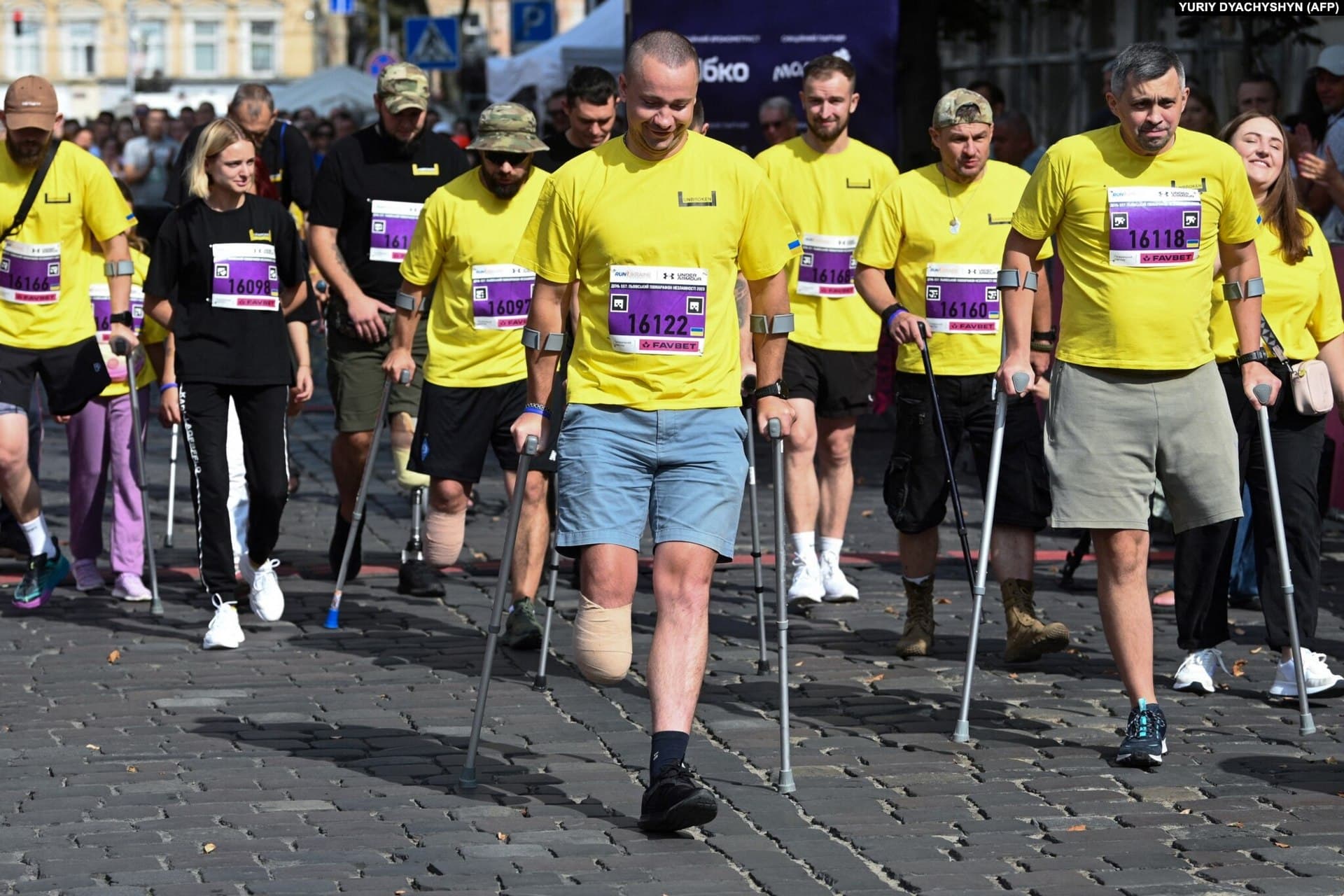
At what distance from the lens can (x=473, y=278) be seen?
30.1 feet

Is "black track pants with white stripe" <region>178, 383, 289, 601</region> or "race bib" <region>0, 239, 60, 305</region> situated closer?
"black track pants with white stripe" <region>178, 383, 289, 601</region>

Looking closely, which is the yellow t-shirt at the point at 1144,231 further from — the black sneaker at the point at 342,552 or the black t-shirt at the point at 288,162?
the black t-shirt at the point at 288,162

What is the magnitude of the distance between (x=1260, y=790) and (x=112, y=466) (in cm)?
575

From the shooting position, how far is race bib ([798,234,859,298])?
9.87 metres

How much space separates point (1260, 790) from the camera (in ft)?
21.6

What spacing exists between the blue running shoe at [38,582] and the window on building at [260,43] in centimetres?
9532

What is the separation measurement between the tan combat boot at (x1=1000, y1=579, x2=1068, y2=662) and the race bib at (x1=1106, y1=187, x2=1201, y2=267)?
1.91 m

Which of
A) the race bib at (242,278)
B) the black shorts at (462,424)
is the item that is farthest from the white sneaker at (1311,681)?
the race bib at (242,278)

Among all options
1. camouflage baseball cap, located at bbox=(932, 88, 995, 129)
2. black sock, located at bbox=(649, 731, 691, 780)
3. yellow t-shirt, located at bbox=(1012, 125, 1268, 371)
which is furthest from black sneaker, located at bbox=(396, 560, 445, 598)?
black sock, located at bbox=(649, 731, 691, 780)

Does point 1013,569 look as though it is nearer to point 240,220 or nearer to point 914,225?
point 914,225

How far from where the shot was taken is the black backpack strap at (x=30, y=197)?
9.62 meters

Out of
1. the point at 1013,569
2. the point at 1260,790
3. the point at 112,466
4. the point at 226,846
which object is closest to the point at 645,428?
the point at 226,846

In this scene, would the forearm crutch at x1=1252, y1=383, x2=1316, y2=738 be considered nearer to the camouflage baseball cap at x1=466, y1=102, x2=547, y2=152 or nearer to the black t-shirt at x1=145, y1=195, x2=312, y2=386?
the camouflage baseball cap at x1=466, y1=102, x2=547, y2=152

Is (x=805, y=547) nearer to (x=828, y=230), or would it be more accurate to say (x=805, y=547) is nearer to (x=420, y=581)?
(x=828, y=230)
